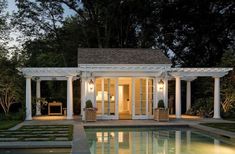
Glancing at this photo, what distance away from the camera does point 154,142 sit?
11.9 metres

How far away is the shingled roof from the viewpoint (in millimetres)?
19484

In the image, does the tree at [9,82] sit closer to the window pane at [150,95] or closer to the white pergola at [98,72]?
the white pergola at [98,72]

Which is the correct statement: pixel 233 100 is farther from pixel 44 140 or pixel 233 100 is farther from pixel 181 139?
pixel 44 140

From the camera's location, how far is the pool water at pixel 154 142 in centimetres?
1035

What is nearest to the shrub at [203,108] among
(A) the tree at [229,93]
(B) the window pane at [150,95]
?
(A) the tree at [229,93]

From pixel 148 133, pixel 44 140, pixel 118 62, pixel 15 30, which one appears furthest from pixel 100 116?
pixel 15 30

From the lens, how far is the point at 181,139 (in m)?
12.6

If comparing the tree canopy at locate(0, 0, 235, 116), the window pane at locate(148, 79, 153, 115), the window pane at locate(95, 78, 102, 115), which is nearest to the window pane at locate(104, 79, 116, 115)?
the window pane at locate(95, 78, 102, 115)

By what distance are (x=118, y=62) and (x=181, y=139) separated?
7648 mm

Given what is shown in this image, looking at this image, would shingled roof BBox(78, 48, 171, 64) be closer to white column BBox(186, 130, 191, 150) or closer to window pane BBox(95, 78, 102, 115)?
window pane BBox(95, 78, 102, 115)

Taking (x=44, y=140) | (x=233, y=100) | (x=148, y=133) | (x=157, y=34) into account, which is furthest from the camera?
(x=157, y=34)

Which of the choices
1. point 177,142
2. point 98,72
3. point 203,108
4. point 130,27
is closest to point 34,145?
point 177,142

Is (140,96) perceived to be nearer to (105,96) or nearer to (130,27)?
(105,96)

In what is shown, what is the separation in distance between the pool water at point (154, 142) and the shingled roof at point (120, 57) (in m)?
4.79
